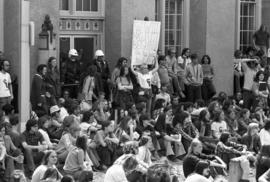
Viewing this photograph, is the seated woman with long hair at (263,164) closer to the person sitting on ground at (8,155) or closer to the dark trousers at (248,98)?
the person sitting on ground at (8,155)

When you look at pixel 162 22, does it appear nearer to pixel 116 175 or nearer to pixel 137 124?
pixel 137 124

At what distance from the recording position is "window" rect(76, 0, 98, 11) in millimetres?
25295

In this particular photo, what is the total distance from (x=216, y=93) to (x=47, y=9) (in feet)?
23.4

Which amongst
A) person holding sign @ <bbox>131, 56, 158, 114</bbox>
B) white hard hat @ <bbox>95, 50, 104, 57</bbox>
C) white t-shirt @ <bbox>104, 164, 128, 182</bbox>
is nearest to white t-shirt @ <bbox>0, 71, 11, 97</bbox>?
white hard hat @ <bbox>95, 50, 104, 57</bbox>

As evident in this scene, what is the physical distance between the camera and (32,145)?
56.8 feet

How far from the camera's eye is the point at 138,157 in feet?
53.8

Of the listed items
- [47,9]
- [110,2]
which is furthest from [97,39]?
[47,9]

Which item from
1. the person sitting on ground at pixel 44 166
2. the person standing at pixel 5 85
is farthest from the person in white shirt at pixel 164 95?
the person sitting on ground at pixel 44 166

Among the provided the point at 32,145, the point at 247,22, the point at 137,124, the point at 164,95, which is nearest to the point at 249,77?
the point at 164,95

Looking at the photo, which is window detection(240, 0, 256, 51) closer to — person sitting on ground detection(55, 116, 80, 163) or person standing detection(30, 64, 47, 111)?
person standing detection(30, 64, 47, 111)

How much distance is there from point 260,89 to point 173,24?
13.9ft

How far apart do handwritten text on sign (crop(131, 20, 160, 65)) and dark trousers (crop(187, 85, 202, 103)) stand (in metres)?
1.55

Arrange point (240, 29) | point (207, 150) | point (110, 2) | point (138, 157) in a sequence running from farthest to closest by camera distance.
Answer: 1. point (240, 29)
2. point (110, 2)
3. point (207, 150)
4. point (138, 157)

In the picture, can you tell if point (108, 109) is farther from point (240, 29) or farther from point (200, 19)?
point (240, 29)
